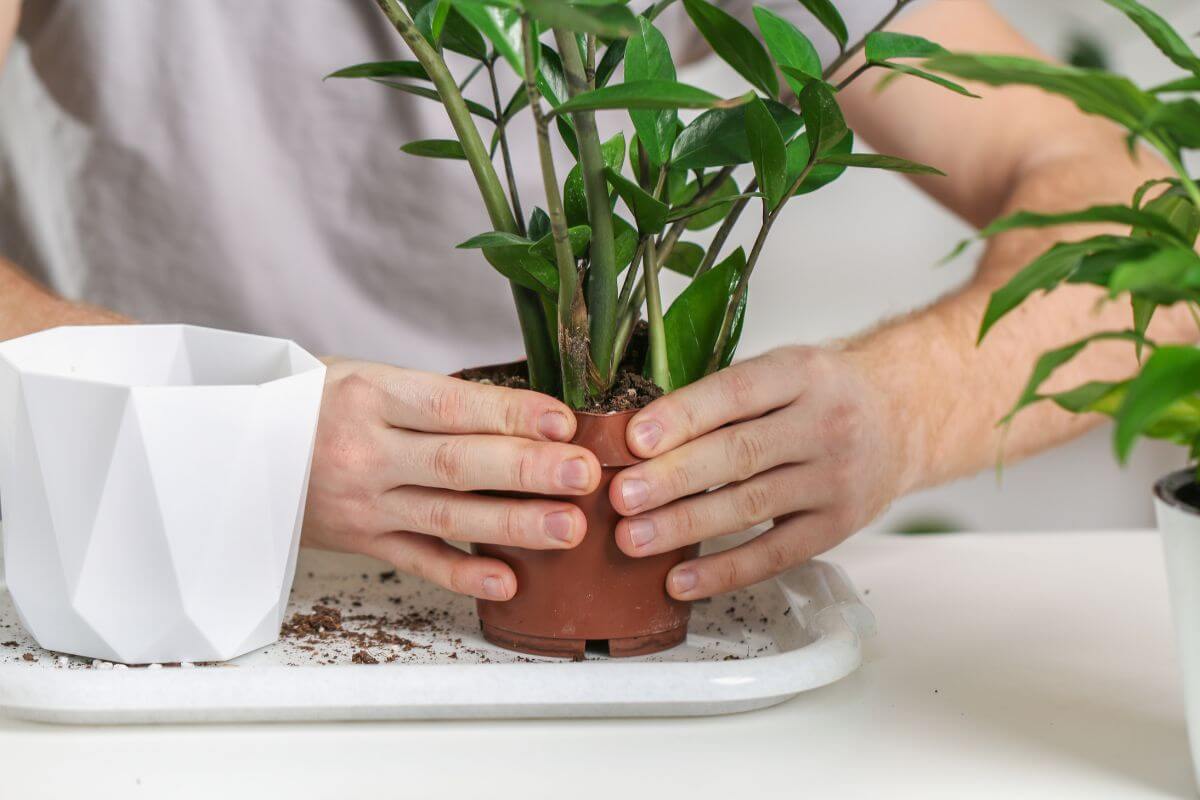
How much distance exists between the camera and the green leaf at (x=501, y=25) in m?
0.34

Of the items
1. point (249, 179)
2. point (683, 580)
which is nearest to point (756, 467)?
point (683, 580)

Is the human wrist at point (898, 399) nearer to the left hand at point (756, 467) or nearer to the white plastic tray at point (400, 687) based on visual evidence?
the left hand at point (756, 467)

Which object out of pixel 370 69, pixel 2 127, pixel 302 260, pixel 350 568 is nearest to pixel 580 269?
pixel 370 69

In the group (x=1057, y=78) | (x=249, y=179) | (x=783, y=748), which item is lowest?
(x=783, y=748)

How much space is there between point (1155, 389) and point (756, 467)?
0.25m

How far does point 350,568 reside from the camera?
0.66 meters

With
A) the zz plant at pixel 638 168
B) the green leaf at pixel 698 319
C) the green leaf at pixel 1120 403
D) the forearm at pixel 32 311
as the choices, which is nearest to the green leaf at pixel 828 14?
the zz plant at pixel 638 168

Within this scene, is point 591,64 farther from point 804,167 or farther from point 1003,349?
point 1003,349

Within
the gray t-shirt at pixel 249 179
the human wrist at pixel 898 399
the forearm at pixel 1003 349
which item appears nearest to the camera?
the human wrist at pixel 898 399

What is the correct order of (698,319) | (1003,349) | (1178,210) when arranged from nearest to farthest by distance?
(1178,210) < (698,319) < (1003,349)

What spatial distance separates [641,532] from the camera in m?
0.50

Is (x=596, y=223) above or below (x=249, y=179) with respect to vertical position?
below

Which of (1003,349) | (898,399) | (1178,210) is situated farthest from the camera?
(1003,349)

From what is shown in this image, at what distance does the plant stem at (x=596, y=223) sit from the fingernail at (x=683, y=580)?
99 millimetres
